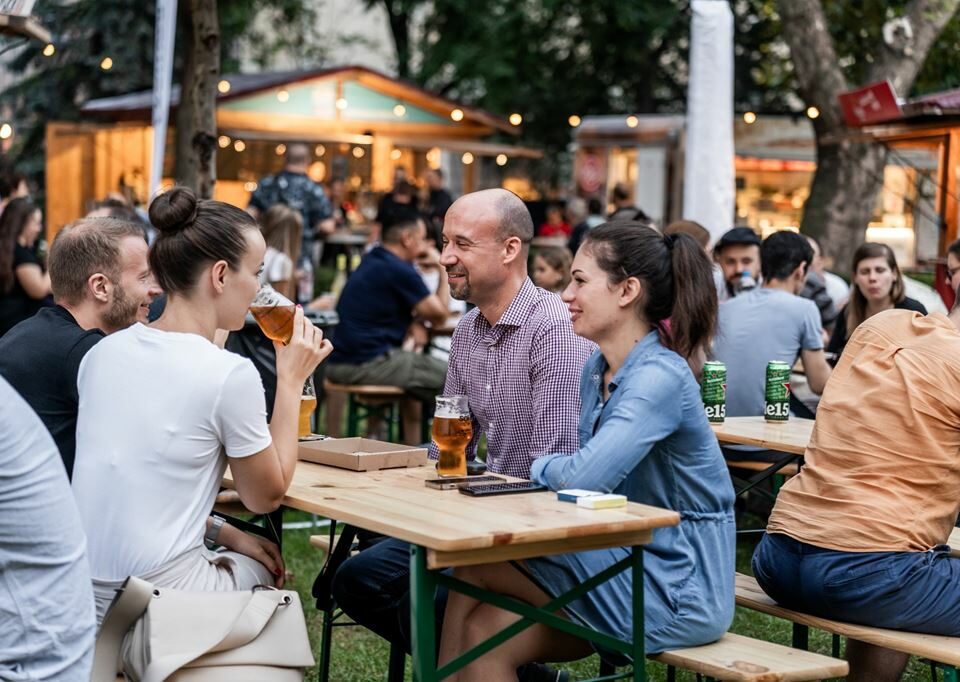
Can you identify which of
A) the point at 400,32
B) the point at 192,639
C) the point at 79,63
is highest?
the point at 400,32

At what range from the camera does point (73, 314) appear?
4.09 metres

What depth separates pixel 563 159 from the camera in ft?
104

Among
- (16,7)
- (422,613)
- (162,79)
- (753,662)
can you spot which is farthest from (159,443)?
(162,79)

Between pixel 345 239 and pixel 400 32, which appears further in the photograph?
pixel 400 32

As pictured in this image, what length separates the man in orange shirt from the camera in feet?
11.8

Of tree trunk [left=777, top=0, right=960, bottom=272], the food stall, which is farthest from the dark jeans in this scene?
the food stall

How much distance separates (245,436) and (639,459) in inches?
36.3

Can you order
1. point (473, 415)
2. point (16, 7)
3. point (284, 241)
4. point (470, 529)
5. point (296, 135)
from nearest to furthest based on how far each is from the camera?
point (470, 529) → point (473, 415) → point (16, 7) → point (284, 241) → point (296, 135)

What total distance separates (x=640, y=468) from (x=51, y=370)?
1611 mm

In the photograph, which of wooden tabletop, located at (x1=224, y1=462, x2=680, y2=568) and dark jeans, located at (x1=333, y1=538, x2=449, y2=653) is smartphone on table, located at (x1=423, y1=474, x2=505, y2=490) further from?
dark jeans, located at (x1=333, y1=538, x2=449, y2=653)

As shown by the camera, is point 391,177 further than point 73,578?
Yes

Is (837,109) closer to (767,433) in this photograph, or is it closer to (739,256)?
(739,256)

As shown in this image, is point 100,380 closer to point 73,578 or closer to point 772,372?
point 73,578

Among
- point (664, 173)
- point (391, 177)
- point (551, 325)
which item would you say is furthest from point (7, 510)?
point (391, 177)
